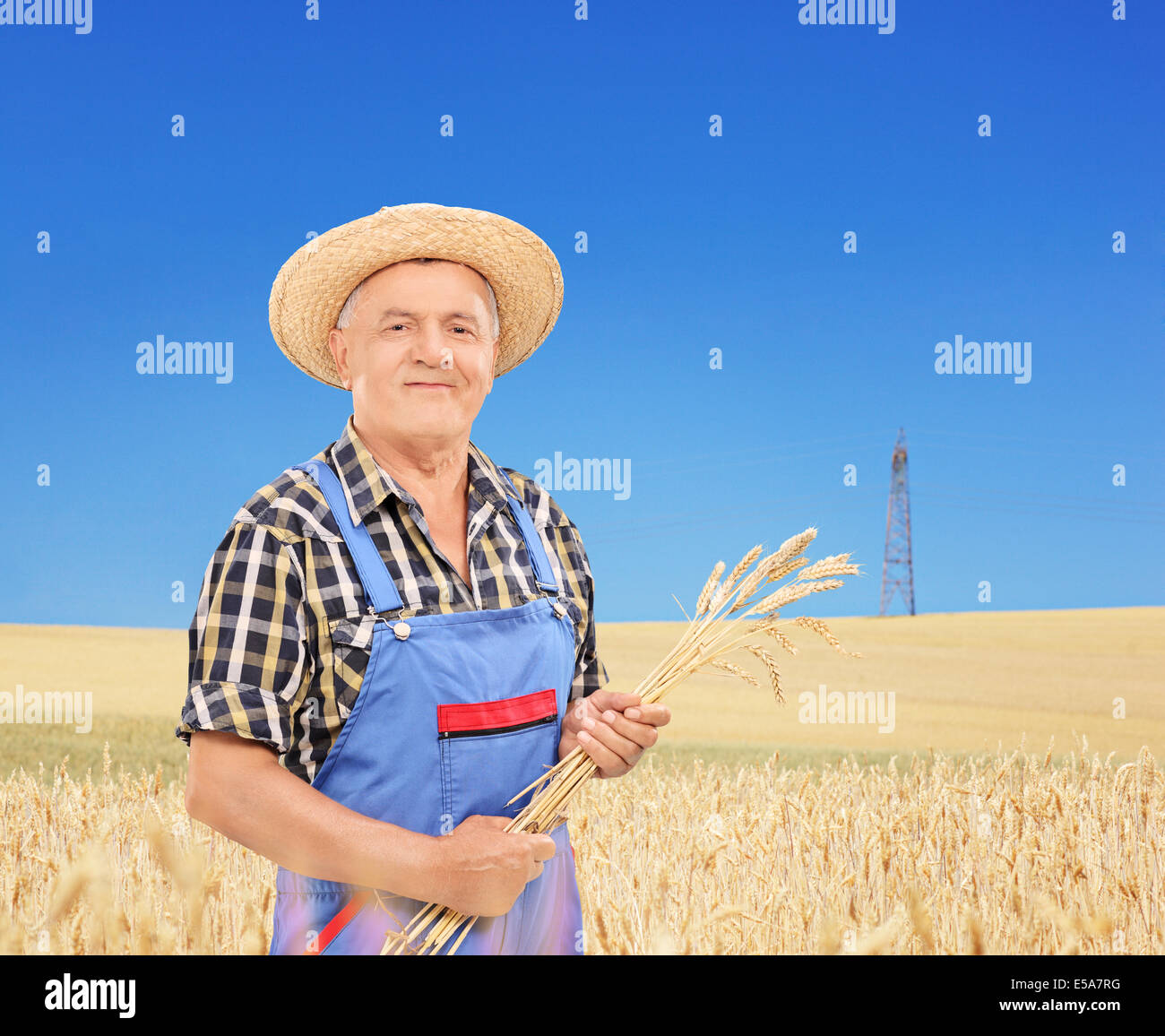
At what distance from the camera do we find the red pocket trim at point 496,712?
2012 millimetres

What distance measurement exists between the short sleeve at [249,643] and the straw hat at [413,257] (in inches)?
30.8

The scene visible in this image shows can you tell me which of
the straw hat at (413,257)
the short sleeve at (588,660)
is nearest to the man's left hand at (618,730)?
the short sleeve at (588,660)

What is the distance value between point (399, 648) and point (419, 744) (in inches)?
8.6

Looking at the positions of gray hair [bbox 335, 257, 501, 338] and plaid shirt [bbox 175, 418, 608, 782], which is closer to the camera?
plaid shirt [bbox 175, 418, 608, 782]

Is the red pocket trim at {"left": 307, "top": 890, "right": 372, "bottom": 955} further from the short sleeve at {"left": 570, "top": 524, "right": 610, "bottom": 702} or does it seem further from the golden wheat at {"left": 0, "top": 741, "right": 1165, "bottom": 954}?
the short sleeve at {"left": 570, "top": 524, "right": 610, "bottom": 702}

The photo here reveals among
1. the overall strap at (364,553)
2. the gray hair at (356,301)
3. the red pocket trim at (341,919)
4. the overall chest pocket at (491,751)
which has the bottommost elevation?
the red pocket trim at (341,919)

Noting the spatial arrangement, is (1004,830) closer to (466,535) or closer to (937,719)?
(466,535)

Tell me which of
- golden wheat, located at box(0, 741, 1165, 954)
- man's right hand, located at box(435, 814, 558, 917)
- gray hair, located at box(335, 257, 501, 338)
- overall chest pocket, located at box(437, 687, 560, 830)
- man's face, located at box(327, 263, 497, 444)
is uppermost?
gray hair, located at box(335, 257, 501, 338)

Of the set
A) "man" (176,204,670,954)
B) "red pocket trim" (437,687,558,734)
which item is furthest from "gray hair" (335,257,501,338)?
"red pocket trim" (437,687,558,734)

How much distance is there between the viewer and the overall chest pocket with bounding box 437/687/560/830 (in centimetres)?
201

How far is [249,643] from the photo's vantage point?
73.4 inches

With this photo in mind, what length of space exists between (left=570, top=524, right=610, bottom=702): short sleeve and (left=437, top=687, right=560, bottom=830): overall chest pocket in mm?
353

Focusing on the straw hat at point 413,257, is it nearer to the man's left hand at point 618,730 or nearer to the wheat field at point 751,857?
the man's left hand at point 618,730

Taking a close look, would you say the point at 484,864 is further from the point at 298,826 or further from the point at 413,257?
the point at 413,257
